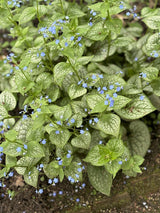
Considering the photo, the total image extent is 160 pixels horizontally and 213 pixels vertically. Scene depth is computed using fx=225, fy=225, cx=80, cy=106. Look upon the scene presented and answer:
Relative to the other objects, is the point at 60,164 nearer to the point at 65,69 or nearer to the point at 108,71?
the point at 65,69

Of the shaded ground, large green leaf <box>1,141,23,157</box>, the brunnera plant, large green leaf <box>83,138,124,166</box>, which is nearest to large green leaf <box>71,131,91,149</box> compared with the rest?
the brunnera plant

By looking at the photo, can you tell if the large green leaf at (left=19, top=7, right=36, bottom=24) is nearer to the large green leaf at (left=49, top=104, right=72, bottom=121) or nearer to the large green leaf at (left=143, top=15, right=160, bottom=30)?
the large green leaf at (left=49, top=104, right=72, bottom=121)

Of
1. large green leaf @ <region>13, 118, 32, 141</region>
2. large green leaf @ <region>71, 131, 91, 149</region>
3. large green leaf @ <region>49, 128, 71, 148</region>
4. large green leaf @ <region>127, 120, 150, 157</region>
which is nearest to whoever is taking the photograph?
large green leaf @ <region>49, 128, 71, 148</region>

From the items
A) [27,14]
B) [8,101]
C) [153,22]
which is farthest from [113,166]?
[27,14]

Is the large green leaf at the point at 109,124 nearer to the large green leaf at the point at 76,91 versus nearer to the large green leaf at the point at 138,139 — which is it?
the large green leaf at the point at 76,91

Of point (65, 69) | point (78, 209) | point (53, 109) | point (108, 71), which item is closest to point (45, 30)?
point (65, 69)

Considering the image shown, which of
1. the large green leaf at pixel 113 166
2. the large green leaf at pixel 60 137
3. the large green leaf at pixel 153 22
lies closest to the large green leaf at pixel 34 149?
the large green leaf at pixel 60 137
